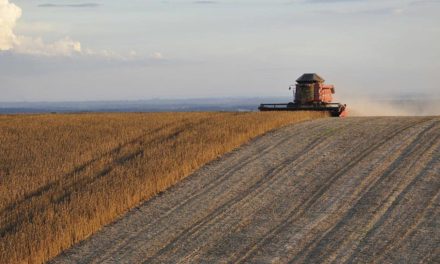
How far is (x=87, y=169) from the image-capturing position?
1767 centimetres

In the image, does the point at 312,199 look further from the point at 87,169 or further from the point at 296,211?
the point at 87,169

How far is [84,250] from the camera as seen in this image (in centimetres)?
1185

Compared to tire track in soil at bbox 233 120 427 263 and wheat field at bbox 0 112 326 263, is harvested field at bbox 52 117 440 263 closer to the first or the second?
tire track in soil at bbox 233 120 427 263

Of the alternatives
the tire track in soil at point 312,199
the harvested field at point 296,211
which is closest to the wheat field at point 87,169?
the harvested field at point 296,211

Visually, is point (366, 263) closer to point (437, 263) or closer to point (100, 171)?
point (437, 263)

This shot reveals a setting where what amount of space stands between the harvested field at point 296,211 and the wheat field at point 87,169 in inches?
18.0

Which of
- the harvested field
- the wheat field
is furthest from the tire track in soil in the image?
the wheat field

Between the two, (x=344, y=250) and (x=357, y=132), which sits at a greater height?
(x=357, y=132)

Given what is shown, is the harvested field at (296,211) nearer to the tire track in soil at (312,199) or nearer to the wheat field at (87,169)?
the tire track in soil at (312,199)

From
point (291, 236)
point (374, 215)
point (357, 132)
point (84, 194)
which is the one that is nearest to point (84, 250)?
point (84, 194)

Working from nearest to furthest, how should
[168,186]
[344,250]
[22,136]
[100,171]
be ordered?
[344,250] → [168,186] → [100,171] → [22,136]

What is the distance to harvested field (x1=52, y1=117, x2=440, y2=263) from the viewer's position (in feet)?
37.0

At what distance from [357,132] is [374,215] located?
28.8ft

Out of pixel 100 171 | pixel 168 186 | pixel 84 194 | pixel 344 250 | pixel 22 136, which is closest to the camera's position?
pixel 344 250
